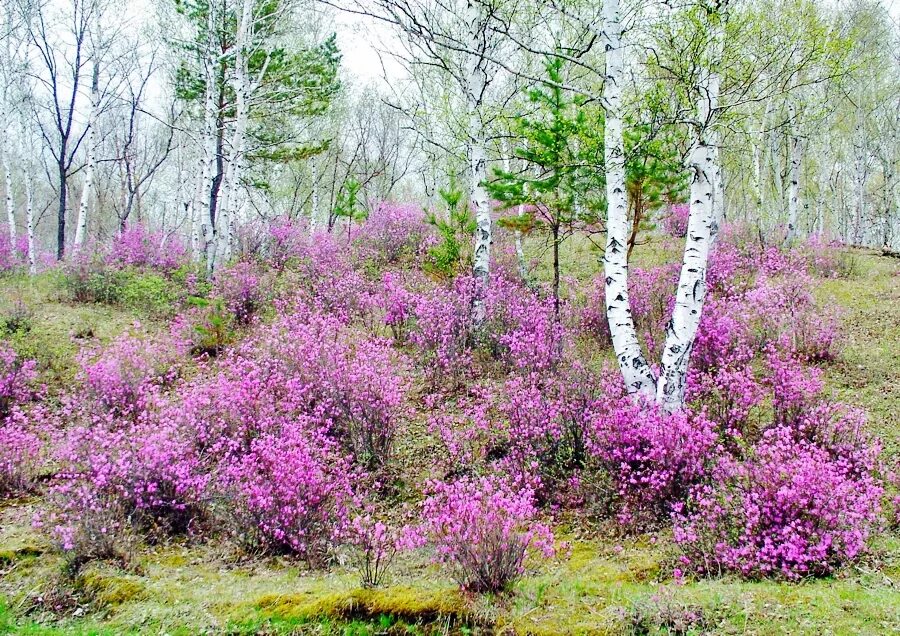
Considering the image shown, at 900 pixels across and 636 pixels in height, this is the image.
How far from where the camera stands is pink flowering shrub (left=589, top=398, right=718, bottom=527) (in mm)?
4926

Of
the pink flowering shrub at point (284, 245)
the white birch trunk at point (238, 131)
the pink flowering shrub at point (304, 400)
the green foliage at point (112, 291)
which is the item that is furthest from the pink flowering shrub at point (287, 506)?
the pink flowering shrub at point (284, 245)

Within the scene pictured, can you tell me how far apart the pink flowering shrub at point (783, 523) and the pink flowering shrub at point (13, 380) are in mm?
8366

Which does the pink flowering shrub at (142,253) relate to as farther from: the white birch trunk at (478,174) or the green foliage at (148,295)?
the white birch trunk at (478,174)

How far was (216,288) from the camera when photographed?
10797 millimetres

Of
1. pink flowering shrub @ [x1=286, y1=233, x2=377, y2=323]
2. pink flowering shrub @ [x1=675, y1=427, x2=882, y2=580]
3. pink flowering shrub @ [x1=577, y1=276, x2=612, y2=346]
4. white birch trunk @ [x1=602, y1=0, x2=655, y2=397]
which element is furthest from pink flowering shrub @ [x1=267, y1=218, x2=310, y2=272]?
pink flowering shrub @ [x1=675, y1=427, x2=882, y2=580]

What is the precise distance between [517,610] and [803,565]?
2109mm

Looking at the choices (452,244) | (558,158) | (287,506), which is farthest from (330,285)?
(287,506)

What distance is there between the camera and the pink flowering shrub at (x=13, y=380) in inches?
278

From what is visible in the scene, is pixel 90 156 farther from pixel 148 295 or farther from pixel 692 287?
pixel 692 287

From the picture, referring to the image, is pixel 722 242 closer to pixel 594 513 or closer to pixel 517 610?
pixel 594 513

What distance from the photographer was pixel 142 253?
46.6ft

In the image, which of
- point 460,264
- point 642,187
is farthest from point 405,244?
point 642,187

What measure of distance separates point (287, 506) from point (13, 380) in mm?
5470

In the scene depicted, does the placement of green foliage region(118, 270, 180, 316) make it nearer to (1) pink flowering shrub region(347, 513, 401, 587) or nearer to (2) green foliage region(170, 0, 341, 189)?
(2) green foliage region(170, 0, 341, 189)
